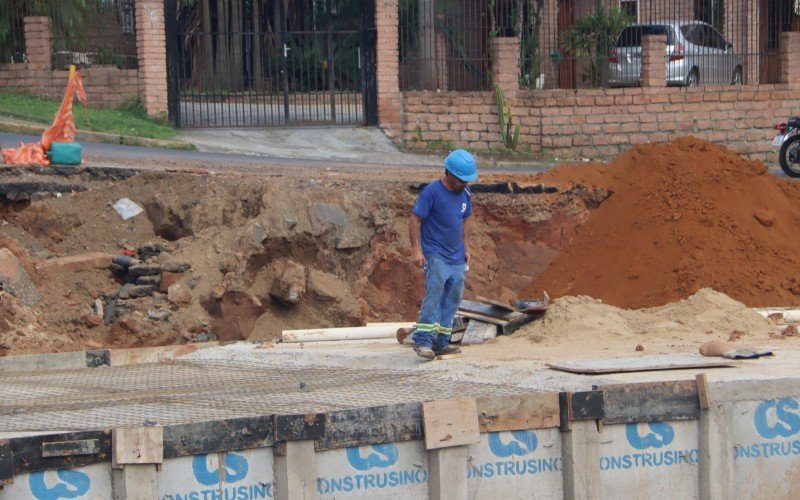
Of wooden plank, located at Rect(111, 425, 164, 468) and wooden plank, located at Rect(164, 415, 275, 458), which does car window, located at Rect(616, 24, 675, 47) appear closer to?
wooden plank, located at Rect(164, 415, 275, 458)

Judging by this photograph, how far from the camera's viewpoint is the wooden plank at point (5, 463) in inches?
240

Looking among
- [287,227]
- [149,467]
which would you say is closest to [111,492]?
[149,467]

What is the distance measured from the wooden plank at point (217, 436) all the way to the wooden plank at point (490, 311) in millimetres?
4059

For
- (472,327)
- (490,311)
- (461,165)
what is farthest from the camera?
(490,311)

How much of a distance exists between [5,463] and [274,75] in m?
18.0

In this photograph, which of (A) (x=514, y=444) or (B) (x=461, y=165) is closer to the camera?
(A) (x=514, y=444)

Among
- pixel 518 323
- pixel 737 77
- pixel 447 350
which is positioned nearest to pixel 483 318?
pixel 518 323

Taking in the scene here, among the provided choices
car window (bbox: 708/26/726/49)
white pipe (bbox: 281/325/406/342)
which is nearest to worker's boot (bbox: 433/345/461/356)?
white pipe (bbox: 281/325/406/342)

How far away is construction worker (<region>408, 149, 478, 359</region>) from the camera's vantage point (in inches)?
350

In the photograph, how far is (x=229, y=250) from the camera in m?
13.1

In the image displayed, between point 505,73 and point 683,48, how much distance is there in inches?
165

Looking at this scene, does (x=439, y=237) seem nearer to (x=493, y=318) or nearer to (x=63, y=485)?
(x=493, y=318)

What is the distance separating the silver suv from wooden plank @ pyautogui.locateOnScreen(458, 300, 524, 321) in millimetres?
14033

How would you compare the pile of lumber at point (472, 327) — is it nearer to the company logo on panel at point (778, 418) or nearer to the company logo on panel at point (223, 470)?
the company logo on panel at point (778, 418)
